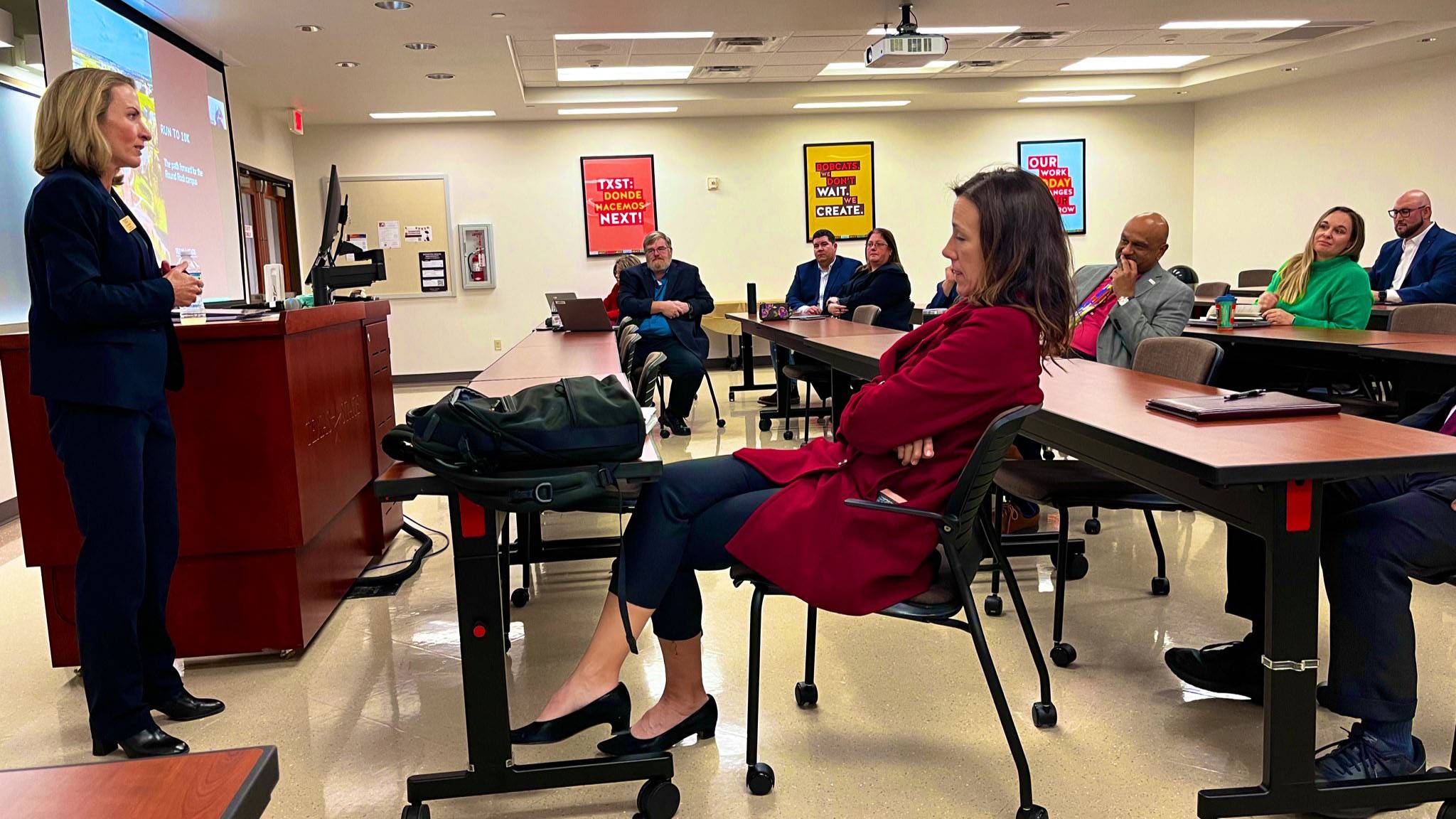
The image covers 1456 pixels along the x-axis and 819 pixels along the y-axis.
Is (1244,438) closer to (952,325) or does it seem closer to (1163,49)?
(952,325)

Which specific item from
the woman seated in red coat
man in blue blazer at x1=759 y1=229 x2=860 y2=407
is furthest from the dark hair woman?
the woman seated in red coat

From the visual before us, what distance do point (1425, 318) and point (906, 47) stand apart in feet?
11.3

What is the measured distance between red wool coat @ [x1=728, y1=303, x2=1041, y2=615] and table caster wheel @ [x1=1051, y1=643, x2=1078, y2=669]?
0.88 metres

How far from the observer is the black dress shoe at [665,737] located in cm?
212

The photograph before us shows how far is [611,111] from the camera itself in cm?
991

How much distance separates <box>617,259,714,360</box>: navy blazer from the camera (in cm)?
670

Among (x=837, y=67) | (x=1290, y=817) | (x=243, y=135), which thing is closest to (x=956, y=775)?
(x=1290, y=817)

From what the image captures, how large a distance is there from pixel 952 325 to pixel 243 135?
8.17 metres

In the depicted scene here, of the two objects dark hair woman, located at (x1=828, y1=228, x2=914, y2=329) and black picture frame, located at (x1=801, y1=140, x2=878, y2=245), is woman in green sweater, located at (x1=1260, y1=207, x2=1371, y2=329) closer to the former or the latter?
dark hair woman, located at (x1=828, y1=228, x2=914, y2=329)

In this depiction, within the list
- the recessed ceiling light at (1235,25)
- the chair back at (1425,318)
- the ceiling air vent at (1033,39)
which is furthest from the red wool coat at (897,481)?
the recessed ceiling light at (1235,25)

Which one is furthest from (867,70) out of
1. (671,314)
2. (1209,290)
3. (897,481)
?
(897,481)

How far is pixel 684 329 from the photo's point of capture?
263 inches

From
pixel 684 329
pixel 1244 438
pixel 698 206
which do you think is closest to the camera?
pixel 1244 438

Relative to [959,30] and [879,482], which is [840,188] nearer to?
[959,30]
